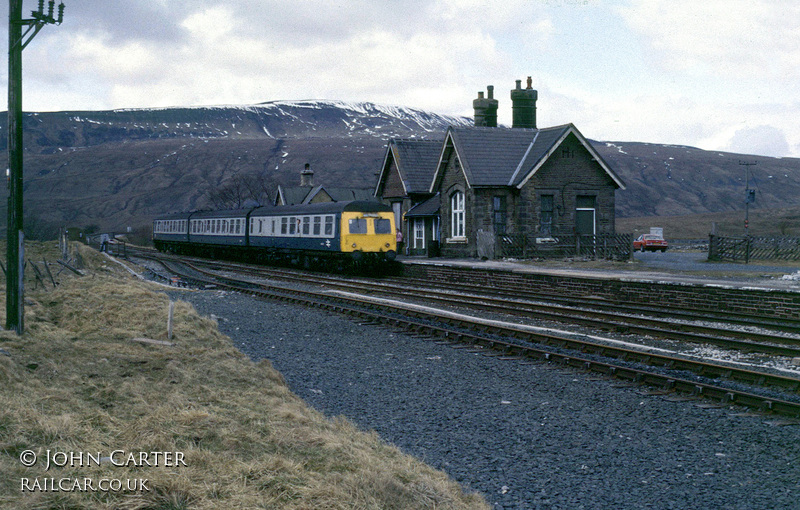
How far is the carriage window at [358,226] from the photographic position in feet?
88.3

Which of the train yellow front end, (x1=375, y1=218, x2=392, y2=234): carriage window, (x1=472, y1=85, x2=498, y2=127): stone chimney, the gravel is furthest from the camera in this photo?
(x1=472, y1=85, x2=498, y2=127): stone chimney

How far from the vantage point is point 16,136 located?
9.16 metres

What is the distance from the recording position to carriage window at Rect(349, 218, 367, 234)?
26906 millimetres

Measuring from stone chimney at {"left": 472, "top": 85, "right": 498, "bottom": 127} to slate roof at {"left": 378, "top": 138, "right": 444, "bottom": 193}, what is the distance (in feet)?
11.0

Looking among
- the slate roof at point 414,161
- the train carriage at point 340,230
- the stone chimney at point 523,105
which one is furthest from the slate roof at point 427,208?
the train carriage at point 340,230

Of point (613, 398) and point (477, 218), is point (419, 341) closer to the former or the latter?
point (613, 398)

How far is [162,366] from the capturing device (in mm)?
8297

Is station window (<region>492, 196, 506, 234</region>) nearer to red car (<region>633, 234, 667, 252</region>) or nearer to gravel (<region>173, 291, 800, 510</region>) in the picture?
gravel (<region>173, 291, 800, 510</region>)

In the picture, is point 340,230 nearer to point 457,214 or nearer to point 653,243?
point 457,214

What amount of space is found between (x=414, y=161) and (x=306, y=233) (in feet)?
39.7

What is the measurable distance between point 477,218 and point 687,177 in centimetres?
18231

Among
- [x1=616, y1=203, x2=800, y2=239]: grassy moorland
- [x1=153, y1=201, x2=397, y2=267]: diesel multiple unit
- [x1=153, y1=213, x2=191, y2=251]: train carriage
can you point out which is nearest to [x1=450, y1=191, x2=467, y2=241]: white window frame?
[x1=153, y1=201, x2=397, y2=267]: diesel multiple unit

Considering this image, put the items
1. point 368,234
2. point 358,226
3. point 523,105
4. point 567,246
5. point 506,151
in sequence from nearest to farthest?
1. point 358,226
2. point 368,234
3. point 567,246
4. point 506,151
5. point 523,105

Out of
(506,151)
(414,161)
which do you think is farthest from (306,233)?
(414,161)
